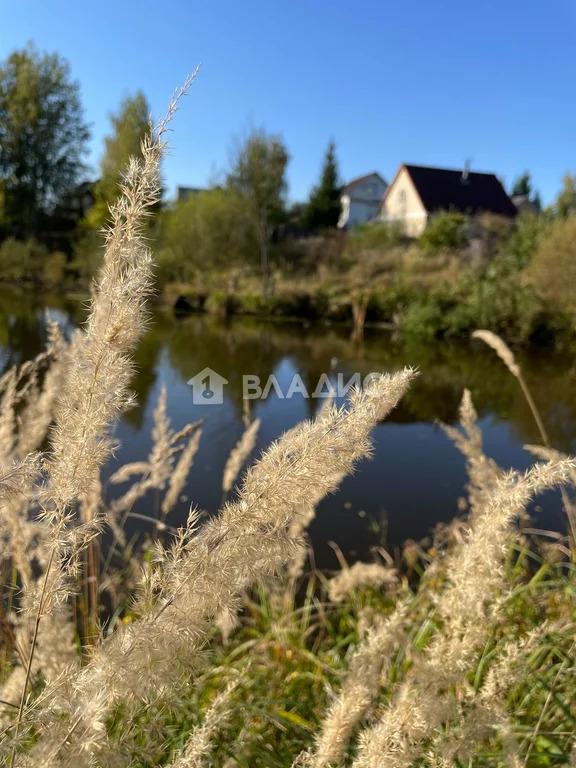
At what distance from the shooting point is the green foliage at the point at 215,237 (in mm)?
18766

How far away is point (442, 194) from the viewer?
28047 mm

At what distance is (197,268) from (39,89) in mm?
9613

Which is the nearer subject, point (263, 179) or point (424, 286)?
point (424, 286)

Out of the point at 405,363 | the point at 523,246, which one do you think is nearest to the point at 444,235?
the point at 523,246

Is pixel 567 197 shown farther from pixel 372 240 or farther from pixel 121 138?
pixel 121 138

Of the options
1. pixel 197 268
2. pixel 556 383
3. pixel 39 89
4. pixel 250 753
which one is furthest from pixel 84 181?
pixel 250 753

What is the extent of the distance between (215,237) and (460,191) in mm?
17221

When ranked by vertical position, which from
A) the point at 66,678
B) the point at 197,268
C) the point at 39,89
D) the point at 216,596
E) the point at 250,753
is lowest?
the point at 250,753

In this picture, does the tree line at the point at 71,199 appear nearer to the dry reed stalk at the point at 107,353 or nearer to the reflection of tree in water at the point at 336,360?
the reflection of tree in water at the point at 336,360

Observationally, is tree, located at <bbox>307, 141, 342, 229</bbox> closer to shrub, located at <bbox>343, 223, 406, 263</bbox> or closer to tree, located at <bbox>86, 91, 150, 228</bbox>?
shrub, located at <bbox>343, 223, 406, 263</bbox>

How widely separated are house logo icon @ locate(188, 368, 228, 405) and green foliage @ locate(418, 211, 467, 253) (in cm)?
1452

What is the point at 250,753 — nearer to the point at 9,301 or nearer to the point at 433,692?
the point at 433,692

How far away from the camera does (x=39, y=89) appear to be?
1938 cm

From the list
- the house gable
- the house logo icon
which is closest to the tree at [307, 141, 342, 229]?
the house gable
